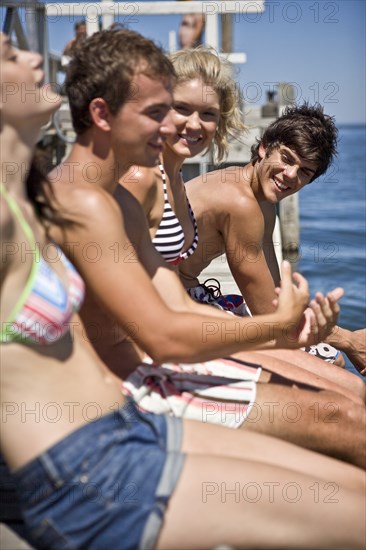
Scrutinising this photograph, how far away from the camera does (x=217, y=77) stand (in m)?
3.68

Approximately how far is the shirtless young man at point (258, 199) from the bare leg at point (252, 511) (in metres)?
1.69

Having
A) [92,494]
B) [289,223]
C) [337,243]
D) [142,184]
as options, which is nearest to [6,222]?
A: [92,494]

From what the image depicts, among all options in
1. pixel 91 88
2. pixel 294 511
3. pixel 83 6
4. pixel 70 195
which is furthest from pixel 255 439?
pixel 83 6

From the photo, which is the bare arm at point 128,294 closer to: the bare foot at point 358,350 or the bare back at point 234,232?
the bare back at point 234,232

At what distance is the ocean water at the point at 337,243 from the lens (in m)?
10.3

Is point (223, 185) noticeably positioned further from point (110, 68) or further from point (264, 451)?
point (264, 451)

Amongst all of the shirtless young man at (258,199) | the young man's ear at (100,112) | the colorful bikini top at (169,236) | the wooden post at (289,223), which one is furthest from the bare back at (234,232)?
the wooden post at (289,223)

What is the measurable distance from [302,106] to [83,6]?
5446mm

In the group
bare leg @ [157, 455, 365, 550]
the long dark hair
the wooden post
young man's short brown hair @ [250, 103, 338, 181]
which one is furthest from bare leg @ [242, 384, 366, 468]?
the wooden post

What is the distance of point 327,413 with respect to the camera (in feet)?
9.42

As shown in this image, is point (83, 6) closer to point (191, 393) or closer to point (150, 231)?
point (150, 231)

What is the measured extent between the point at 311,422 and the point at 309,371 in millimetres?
638

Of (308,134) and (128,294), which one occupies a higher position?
(308,134)

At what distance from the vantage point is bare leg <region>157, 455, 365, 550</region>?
2162 mm
